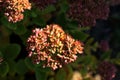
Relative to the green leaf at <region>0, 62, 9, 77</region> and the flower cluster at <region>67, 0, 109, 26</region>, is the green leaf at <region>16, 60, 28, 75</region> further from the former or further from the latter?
the flower cluster at <region>67, 0, 109, 26</region>

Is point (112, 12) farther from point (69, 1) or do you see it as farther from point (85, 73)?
point (69, 1)

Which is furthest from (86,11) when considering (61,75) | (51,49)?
(61,75)

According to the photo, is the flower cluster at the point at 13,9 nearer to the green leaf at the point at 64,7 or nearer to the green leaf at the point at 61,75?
the green leaf at the point at 64,7

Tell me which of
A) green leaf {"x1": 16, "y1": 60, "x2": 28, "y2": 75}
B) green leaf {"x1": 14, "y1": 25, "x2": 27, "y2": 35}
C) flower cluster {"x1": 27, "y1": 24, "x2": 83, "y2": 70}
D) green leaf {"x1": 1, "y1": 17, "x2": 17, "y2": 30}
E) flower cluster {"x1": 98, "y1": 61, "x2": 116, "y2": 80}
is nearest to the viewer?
flower cluster {"x1": 27, "y1": 24, "x2": 83, "y2": 70}

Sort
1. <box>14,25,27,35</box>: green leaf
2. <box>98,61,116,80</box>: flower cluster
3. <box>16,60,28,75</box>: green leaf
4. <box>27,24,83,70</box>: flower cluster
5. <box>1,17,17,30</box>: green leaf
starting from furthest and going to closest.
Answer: <box>16,60,28,75</box>: green leaf → <box>98,61,116,80</box>: flower cluster → <box>14,25,27,35</box>: green leaf → <box>1,17,17,30</box>: green leaf → <box>27,24,83,70</box>: flower cluster

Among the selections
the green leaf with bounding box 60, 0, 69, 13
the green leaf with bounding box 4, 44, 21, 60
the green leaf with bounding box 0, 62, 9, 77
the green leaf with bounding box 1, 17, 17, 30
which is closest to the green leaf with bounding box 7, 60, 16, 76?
the green leaf with bounding box 4, 44, 21, 60

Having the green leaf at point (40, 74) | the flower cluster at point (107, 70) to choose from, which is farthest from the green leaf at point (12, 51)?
the flower cluster at point (107, 70)
